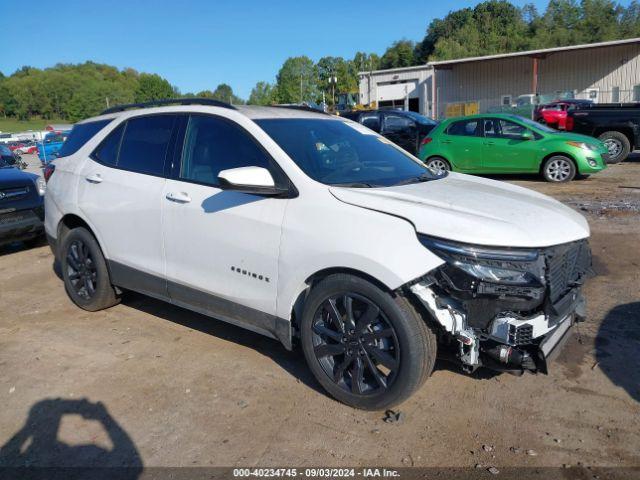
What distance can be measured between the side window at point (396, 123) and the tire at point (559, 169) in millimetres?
4362

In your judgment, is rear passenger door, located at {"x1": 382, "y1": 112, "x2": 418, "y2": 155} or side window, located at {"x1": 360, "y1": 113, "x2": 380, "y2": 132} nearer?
rear passenger door, located at {"x1": 382, "y1": 112, "x2": 418, "y2": 155}

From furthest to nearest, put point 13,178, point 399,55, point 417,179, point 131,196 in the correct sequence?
point 399,55, point 13,178, point 131,196, point 417,179

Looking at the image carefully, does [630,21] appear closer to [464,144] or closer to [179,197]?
[464,144]

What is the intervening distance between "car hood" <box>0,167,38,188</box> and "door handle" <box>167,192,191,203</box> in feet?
14.5

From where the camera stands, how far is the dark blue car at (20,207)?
7043mm

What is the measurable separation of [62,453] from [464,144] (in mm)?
10901

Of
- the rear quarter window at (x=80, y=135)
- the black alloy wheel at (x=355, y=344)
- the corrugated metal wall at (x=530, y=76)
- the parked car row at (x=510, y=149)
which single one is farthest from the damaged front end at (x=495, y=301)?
the corrugated metal wall at (x=530, y=76)

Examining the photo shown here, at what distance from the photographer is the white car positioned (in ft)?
9.28

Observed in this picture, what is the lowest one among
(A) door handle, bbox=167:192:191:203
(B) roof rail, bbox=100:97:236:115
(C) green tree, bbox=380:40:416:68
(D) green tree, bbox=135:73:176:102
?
(A) door handle, bbox=167:192:191:203

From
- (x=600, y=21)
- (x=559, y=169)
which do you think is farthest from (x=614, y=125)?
(x=600, y=21)

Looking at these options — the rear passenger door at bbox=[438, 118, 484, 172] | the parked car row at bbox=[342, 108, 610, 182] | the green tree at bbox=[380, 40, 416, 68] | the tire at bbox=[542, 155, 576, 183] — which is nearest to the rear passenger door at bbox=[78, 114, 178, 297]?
the parked car row at bbox=[342, 108, 610, 182]

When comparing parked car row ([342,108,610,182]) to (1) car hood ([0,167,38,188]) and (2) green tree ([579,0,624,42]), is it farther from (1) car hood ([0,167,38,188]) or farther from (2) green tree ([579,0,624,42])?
(2) green tree ([579,0,624,42])

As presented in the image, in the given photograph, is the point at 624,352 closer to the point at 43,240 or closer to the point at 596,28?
the point at 43,240

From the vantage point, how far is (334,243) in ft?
10.0
